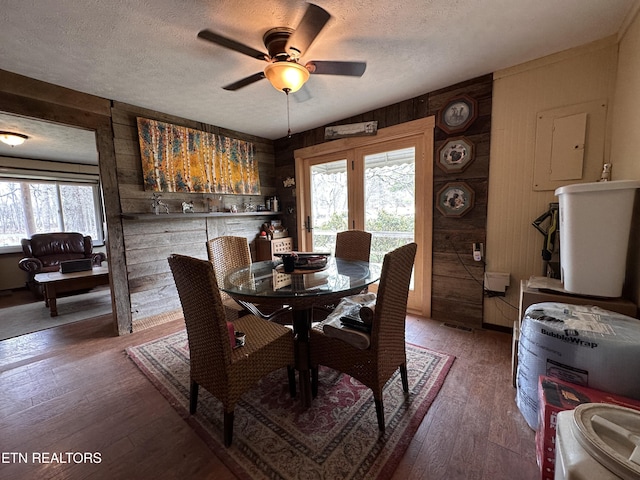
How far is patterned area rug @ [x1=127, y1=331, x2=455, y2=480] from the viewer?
1218 millimetres

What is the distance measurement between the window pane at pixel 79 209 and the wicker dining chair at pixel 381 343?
641cm

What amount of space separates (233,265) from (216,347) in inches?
51.3

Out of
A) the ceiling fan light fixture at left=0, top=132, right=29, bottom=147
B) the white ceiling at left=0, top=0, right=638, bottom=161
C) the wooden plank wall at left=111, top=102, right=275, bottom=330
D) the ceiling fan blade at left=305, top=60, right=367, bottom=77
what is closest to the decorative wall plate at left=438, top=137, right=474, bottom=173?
the white ceiling at left=0, top=0, right=638, bottom=161

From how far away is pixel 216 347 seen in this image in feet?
4.13

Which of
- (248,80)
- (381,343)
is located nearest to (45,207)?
(248,80)

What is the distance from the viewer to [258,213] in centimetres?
374

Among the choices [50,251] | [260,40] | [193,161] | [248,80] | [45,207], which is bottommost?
[50,251]

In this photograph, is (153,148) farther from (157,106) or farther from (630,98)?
(630,98)

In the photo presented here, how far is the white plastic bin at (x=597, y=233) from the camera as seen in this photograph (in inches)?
55.7

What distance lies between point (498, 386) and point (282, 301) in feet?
5.13

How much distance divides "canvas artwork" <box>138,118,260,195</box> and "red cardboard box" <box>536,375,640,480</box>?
3557 millimetres

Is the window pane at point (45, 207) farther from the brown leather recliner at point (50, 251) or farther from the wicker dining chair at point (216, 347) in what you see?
the wicker dining chair at point (216, 347)

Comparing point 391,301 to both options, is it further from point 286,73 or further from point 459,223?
point 459,223

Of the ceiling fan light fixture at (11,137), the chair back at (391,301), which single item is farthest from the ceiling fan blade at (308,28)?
the ceiling fan light fixture at (11,137)
